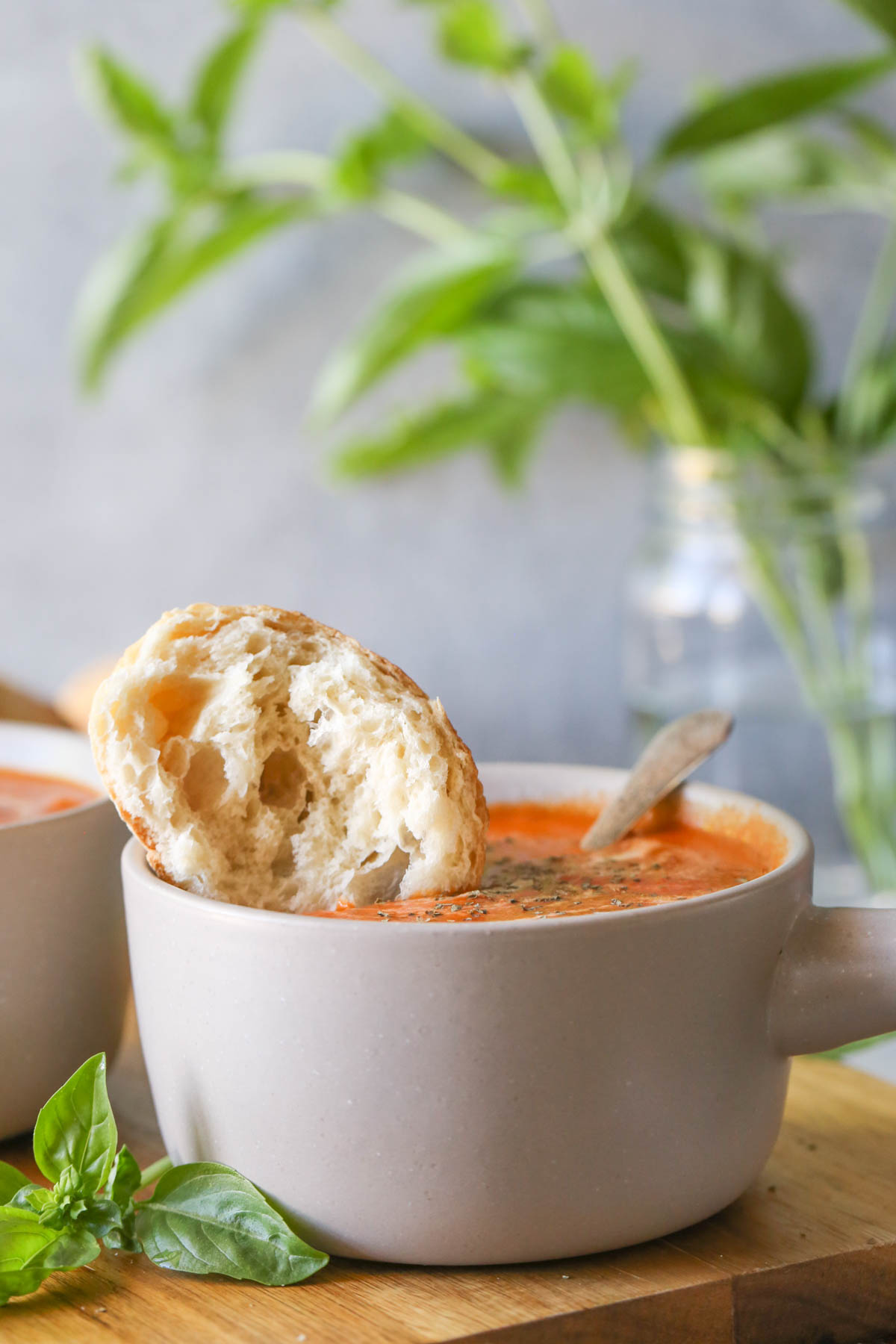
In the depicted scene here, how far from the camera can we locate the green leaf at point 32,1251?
0.71 m

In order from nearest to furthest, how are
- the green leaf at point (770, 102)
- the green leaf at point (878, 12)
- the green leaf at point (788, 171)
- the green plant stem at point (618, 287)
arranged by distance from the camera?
the green leaf at point (878, 12) → the green leaf at point (770, 102) → the green plant stem at point (618, 287) → the green leaf at point (788, 171)

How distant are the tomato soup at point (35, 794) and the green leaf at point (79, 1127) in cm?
25

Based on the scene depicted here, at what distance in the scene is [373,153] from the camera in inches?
78.3

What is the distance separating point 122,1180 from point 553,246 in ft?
5.47

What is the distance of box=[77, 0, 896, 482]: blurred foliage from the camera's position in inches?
71.7

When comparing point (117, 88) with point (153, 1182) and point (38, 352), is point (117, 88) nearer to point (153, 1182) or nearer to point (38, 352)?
point (38, 352)

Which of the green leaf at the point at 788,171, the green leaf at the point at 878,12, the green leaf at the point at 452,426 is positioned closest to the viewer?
the green leaf at the point at 878,12

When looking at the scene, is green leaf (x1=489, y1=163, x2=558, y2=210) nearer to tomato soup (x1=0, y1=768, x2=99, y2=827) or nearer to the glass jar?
the glass jar

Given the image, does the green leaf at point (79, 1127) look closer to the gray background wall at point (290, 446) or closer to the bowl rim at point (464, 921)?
the bowl rim at point (464, 921)

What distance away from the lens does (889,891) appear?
1.89 m

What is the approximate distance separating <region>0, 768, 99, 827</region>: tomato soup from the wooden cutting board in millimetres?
351

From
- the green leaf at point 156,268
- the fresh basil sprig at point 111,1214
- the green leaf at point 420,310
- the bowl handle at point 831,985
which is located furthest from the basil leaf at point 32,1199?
the green leaf at point 156,268

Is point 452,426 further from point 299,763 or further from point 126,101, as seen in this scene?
point 299,763

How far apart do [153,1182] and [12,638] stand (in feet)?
5.42
